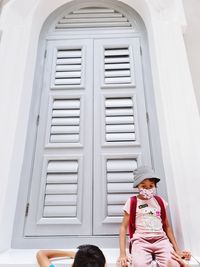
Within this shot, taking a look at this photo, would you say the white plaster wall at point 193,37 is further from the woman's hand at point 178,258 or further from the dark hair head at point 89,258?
the dark hair head at point 89,258

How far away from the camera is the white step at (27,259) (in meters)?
1.27

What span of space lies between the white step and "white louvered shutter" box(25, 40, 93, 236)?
0.61ft

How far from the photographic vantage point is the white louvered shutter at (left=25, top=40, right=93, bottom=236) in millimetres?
1759

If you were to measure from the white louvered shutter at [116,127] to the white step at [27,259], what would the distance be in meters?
0.31

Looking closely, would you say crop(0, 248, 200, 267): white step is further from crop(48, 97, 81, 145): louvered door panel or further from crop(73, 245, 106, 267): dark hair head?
crop(48, 97, 81, 145): louvered door panel

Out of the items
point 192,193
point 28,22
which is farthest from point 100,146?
point 28,22

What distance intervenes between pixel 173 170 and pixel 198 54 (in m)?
1.19

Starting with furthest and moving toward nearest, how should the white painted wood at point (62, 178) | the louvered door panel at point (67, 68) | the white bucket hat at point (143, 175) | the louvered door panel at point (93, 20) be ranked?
the louvered door panel at point (93, 20), the louvered door panel at point (67, 68), the white painted wood at point (62, 178), the white bucket hat at point (143, 175)

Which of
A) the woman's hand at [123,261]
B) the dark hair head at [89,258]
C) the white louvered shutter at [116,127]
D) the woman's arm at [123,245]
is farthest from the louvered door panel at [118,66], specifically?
the dark hair head at [89,258]

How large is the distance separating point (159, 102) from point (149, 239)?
1.16 meters

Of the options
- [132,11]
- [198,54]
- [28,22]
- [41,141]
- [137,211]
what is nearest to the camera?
[137,211]

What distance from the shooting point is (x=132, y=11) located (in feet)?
9.16

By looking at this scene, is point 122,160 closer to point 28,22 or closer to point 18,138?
point 18,138

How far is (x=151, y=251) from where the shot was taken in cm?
130
